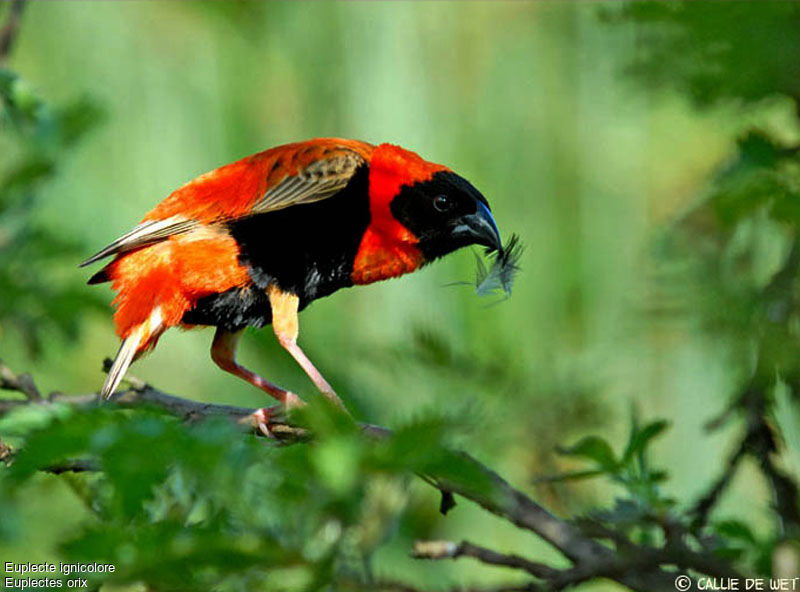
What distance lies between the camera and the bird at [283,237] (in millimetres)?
2738

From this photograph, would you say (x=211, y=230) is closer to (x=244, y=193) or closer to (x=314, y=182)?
(x=244, y=193)

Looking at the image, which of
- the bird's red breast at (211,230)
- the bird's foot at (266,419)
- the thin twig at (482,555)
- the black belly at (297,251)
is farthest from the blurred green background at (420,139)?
the thin twig at (482,555)

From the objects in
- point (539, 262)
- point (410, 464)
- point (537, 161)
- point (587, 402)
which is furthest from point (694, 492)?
point (410, 464)

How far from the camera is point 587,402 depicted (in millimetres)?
1208

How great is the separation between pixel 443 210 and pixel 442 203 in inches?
0.8

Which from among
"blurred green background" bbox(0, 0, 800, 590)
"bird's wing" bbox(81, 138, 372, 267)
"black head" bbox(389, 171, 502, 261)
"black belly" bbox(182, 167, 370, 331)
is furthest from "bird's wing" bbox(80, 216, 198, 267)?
"blurred green background" bbox(0, 0, 800, 590)

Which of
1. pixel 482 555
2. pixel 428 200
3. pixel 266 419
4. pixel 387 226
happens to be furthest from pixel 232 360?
pixel 482 555

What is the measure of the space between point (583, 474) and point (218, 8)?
4.31 metres

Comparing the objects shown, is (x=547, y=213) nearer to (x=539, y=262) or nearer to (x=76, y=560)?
(x=539, y=262)

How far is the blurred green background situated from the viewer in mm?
4074

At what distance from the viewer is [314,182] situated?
2770 mm

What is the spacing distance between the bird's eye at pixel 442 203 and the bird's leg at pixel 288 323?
0.48 m

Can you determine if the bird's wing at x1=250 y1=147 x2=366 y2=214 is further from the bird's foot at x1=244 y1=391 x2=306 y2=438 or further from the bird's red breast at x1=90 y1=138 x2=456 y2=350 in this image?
the bird's foot at x1=244 y1=391 x2=306 y2=438

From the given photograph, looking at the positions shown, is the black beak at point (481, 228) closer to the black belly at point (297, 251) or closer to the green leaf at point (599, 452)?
the black belly at point (297, 251)
